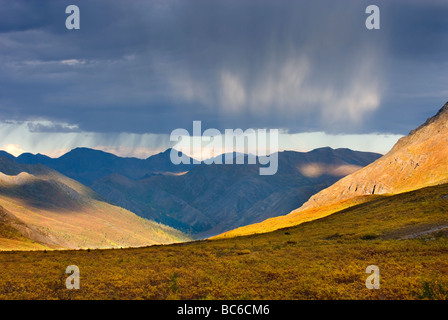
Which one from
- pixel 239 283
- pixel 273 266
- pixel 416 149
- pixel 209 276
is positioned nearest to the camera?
pixel 239 283

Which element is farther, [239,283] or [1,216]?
[1,216]

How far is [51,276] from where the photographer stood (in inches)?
1054

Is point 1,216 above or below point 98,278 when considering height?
above

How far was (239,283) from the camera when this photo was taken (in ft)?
76.4

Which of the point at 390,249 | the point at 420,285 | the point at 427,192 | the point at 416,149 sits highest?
the point at 416,149

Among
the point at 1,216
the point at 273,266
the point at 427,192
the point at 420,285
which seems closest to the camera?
the point at 420,285

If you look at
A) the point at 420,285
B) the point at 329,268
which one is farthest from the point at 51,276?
the point at 420,285
